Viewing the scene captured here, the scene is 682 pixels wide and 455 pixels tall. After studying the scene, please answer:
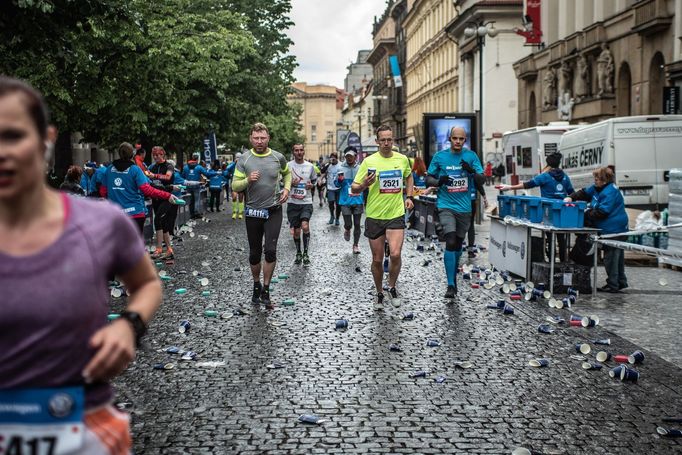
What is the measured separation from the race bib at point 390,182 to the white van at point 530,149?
1467 centimetres

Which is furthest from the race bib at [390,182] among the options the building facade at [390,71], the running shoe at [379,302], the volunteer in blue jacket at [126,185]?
the building facade at [390,71]

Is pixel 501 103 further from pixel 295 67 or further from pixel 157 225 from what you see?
pixel 157 225

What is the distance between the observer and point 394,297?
36.0 ft

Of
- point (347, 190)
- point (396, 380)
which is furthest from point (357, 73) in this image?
point (396, 380)

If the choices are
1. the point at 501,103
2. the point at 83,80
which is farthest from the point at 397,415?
the point at 501,103

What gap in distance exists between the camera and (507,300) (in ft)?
36.1

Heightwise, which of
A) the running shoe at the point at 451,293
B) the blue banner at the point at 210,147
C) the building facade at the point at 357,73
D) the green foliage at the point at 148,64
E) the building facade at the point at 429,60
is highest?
the building facade at the point at 357,73

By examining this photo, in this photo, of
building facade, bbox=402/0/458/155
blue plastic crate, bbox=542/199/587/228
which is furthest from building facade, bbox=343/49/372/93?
blue plastic crate, bbox=542/199/587/228

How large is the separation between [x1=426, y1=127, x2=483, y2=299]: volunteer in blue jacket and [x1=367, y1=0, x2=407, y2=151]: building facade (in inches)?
3340

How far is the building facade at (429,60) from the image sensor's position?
245ft

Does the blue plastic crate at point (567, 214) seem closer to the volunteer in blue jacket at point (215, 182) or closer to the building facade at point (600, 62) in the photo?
the building facade at point (600, 62)

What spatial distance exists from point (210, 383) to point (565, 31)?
3824 cm

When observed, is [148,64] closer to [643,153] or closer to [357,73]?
[643,153]

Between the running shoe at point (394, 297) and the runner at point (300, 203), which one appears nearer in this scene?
the running shoe at point (394, 297)
